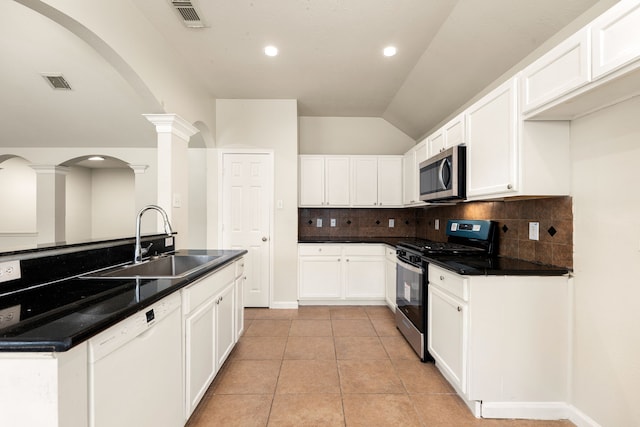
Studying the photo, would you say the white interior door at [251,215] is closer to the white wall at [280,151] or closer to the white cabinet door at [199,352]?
the white wall at [280,151]

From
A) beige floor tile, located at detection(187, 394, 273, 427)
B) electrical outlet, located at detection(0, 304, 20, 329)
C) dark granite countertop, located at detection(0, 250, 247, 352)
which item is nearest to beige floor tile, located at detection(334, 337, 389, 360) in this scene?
beige floor tile, located at detection(187, 394, 273, 427)

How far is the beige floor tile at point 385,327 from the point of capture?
299 centimetres

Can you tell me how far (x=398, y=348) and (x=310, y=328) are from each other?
0.96 m

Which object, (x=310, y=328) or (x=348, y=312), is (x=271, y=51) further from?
(x=348, y=312)

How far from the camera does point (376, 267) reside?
385 centimetres

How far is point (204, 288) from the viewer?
5.90ft

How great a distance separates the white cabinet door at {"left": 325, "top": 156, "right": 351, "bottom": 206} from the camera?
4070 mm

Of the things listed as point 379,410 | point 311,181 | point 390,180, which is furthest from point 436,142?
point 379,410

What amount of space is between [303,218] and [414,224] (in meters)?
1.73

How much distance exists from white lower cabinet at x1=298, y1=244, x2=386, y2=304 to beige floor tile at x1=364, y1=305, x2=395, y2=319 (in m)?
0.12

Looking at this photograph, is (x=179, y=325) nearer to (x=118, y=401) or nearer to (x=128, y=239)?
(x=118, y=401)

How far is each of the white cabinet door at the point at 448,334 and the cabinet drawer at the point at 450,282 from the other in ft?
0.15

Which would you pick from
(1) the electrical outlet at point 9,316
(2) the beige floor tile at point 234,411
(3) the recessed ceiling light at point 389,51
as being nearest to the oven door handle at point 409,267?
(2) the beige floor tile at point 234,411

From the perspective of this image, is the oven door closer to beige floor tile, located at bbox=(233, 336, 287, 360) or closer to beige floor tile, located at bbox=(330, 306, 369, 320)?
beige floor tile, located at bbox=(330, 306, 369, 320)
